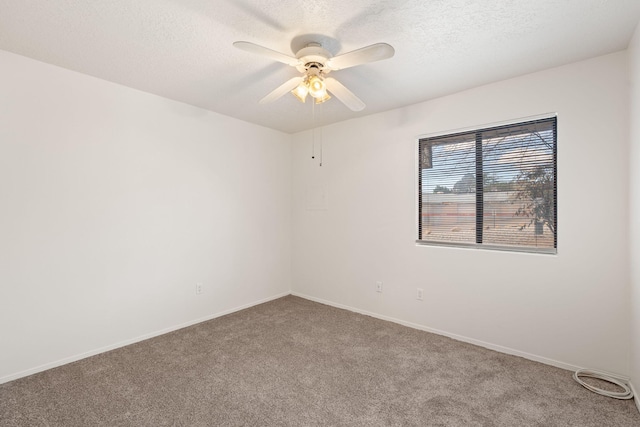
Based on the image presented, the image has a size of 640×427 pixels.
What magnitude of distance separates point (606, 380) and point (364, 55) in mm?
2964

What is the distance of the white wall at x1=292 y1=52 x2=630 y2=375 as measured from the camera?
2287mm

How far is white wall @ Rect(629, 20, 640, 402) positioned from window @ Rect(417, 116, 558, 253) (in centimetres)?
49

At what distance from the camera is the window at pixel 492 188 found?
2.62 meters

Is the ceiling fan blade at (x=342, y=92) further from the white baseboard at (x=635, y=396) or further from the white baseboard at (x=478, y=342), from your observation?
the white baseboard at (x=635, y=396)

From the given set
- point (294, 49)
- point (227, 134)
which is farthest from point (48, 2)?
point (227, 134)

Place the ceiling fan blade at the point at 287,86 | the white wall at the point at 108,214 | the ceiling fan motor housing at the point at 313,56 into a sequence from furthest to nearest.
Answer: the white wall at the point at 108,214 → the ceiling fan blade at the point at 287,86 → the ceiling fan motor housing at the point at 313,56

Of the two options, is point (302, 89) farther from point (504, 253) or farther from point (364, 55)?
point (504, 253)

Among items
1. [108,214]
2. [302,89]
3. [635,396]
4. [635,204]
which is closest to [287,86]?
[302,89]

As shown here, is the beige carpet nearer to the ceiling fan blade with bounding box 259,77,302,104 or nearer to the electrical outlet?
the electrical outlet

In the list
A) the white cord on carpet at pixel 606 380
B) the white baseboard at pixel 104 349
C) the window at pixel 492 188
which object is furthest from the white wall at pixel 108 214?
the white cord on carpet at pixel 606 380

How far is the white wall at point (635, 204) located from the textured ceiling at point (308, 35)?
0.70 ft

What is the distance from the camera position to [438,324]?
317 cm

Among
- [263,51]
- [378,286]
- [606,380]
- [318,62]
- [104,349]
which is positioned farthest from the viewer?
[378,286]

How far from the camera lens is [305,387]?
221 cm
